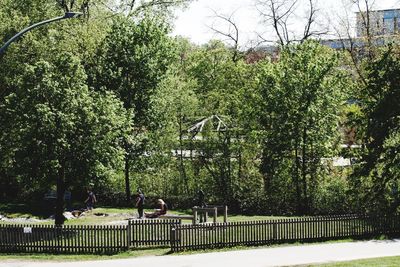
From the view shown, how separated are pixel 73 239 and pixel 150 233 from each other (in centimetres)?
311

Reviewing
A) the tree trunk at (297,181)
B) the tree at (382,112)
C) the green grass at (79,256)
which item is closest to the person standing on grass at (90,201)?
the green grass at (79,256)

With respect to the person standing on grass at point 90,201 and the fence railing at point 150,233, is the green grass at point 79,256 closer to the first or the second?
the fence railing at point 150,233

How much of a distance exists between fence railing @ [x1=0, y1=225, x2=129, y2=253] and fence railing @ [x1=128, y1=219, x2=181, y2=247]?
0.32 metres

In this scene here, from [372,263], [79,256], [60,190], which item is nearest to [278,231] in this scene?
[372,263]

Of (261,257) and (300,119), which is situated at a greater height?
(300,119)

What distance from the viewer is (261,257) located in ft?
70.1

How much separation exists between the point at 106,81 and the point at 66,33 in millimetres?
4038

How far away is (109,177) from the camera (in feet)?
85.6

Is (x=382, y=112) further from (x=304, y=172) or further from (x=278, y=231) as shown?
(x=304, y=172)

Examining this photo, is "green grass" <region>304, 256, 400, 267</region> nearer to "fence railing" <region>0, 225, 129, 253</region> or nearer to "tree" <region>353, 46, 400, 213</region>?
"tree" <region>353, 46, 400, 213</region>

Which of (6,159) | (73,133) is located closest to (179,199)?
(6,159)

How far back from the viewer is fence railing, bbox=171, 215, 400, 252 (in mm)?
22828

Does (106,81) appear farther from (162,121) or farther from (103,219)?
(103,219)

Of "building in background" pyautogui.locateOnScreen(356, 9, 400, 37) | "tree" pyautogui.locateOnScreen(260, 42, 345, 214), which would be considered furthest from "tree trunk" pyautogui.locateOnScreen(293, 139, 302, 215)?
"building in background" pyautogui.locateOnScreen(356, 9, 400, 37)
